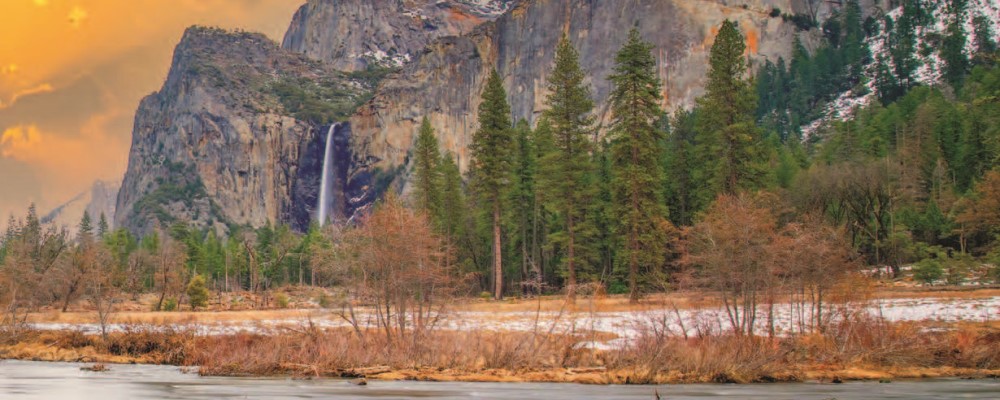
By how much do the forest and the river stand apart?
5.28 m

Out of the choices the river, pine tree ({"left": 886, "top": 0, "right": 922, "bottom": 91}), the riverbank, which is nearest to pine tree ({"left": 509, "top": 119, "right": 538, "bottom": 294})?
the riverbank

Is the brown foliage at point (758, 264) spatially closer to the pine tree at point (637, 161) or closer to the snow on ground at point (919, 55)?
the pine tree at point (637, 161)

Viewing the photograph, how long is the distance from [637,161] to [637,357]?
76.3 ft

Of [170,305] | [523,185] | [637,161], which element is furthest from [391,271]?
[170,305]

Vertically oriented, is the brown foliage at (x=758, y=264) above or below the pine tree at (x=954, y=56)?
below

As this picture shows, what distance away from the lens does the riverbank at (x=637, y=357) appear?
23844mm

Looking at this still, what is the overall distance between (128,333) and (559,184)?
86.9 ft

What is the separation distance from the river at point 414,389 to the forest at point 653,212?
528 centimetres

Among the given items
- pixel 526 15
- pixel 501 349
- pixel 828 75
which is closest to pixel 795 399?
pixel 501 349

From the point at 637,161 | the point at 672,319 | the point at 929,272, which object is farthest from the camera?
the point at 637,161

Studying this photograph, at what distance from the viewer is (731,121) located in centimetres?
4853

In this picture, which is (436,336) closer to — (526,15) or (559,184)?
(559,184)

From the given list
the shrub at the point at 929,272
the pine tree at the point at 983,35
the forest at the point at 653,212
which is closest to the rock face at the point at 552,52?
the pine tree at the point at 983,35

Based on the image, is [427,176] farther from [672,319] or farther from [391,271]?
[672,319]
